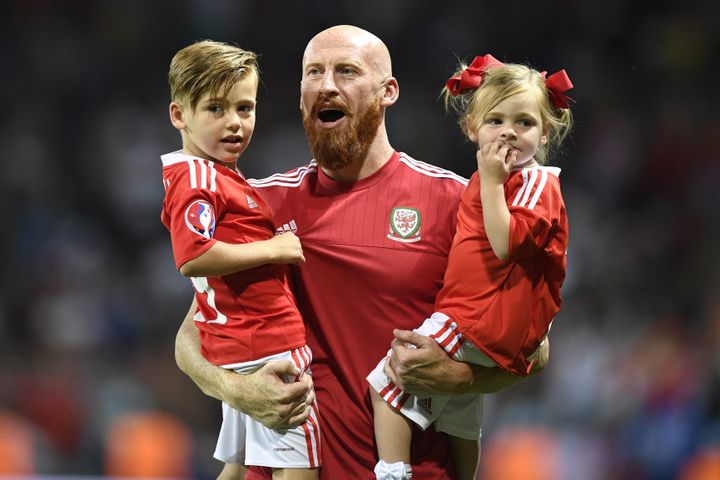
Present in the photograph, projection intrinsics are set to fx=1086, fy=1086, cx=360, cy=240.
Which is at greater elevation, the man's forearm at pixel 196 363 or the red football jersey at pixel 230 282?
the red football jersey at pixel 230 282

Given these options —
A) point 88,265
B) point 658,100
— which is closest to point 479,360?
point 88,265

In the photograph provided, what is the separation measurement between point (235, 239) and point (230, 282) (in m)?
0.11

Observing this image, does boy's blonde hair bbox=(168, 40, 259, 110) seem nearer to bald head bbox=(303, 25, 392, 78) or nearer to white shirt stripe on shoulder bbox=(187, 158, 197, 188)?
white shirt stripe on shoulder bbox=(187, 158, 197, 188)

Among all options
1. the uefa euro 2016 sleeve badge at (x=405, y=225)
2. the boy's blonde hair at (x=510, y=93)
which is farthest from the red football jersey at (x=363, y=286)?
the boy's blonde hair at (x=510, y=93)

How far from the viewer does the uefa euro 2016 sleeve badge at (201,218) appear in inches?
105

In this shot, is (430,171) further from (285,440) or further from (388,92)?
(285,440)

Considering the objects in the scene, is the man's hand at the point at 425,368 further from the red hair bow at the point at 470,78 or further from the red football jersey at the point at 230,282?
the red hair bow at the point at 470,78

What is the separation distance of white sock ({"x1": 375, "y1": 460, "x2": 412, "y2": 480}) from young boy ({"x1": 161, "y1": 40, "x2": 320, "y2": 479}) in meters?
0.18

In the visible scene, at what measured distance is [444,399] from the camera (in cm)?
290

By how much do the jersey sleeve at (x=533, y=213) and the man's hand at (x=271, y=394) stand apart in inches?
25.8

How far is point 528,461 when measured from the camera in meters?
6.00

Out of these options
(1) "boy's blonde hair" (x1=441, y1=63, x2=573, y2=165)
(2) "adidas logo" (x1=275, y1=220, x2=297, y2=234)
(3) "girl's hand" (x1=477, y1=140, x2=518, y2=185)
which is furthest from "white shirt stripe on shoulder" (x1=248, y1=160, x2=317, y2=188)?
(3) "girl's hand" (x1=477, y1=140, x2=518, y2=185)

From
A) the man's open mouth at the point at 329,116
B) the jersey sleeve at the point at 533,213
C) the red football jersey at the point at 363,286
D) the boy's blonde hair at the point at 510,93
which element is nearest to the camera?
the jersey sleeve at the point at 533,213

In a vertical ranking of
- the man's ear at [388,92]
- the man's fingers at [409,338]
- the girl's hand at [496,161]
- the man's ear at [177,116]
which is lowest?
the man's fingers at [409,338]
